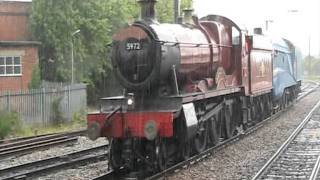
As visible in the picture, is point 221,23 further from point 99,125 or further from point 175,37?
point 99,125

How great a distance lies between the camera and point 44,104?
76.1ft

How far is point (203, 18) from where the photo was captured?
15797 mm

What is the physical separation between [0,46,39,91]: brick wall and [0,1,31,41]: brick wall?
386 centimetres

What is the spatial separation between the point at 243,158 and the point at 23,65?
19628mm

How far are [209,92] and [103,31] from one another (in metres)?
20.5

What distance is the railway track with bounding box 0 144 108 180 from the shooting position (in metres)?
11.3

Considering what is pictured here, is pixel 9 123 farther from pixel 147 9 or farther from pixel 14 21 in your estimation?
pixel 14 21

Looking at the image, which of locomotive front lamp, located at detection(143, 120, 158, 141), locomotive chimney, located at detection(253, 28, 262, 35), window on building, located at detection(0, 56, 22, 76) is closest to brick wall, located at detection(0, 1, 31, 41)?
window on building, located at detection(0, 56, 22, 76)

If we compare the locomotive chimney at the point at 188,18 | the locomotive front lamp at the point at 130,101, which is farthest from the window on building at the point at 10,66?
the locomotive front lamp at the point at 130,101

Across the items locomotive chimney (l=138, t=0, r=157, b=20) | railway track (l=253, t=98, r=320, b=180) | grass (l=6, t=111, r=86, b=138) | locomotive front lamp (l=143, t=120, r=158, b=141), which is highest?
locomotive chimney (l=138, t=0, r=157, b=20)

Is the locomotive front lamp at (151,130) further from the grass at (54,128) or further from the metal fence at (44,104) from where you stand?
the metal fence at (44,104)

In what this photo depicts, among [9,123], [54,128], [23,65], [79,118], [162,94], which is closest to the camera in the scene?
[162,94]

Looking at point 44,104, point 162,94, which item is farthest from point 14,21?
point 162,94

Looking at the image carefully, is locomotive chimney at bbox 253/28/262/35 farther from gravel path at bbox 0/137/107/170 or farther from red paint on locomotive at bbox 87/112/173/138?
red paint on locomotive at bbox 87/112/173/138
